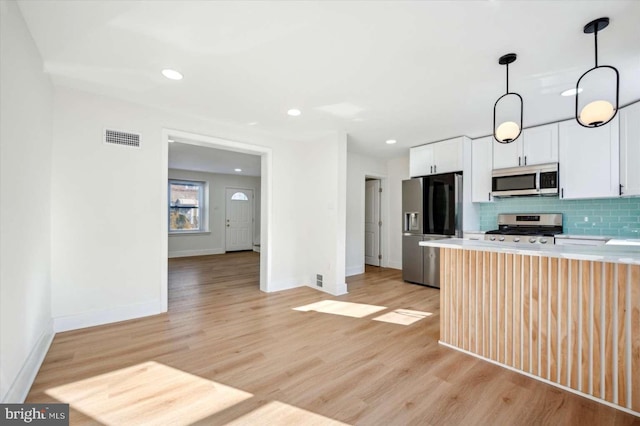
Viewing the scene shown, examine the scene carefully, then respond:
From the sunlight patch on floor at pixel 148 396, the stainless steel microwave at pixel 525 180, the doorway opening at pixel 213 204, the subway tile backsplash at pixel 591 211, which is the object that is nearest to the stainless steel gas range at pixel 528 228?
the subway tile backsplash at pixel 591 211

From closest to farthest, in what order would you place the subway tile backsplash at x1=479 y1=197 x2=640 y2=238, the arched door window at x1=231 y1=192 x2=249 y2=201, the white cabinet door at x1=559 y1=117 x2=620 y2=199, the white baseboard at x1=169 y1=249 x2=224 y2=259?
the white cabinet door at x1=559 y1=117 x2=620 y2=199, the subway tile backsplash at x1=479 y1=197 x2=640 y2=238, the white baseboard at x1=169 y1=249 x2=224 y2=259, the arched door window at x1=231 y1=192 x2=249 y2=201

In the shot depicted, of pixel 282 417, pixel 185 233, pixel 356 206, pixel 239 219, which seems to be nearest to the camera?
pixel 282 417

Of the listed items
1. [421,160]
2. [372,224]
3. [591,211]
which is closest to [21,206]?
[421,160]

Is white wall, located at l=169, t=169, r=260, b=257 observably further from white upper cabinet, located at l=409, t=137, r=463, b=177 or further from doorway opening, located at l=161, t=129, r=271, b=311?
white upper cabinet, located at l=409, t=137, r=463, b=177

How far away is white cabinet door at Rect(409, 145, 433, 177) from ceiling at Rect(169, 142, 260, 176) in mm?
3212

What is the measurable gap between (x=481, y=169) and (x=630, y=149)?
1.60 meters

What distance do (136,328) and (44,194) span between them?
→ 1549 mm

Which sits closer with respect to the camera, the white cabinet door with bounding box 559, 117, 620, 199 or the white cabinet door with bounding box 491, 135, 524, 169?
the white cabinet door with bounding box 559, 117, 620, 199

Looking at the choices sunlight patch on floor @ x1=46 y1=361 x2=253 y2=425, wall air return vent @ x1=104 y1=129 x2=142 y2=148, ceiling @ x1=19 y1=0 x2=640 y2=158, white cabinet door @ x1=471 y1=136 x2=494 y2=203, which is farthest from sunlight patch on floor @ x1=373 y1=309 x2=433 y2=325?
wall air return vent @ x1=104 y1=129 x2=142 y2=148

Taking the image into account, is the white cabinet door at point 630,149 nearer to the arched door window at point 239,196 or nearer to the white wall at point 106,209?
the white wall at point 106,209

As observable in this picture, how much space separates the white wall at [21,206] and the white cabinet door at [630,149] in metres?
5.52

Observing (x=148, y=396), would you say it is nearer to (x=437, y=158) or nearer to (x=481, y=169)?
(x=437, y=158)

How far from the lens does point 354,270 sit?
5.66 meters

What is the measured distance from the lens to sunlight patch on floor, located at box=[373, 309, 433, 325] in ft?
10.3
